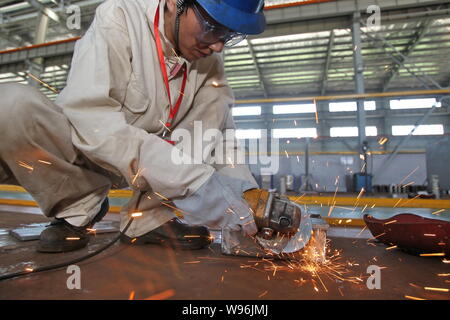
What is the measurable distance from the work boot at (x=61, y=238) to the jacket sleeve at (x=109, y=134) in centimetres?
43

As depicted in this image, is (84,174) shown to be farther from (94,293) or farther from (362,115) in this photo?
(362,115)

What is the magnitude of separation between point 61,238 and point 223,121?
3.16 ft

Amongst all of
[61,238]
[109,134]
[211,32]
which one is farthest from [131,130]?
[61,238]

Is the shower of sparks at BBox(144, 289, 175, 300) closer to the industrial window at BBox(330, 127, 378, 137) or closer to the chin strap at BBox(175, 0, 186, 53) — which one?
the chin strap at BBox(175, 0, 186, 53)

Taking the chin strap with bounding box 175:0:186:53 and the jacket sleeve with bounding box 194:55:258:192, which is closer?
the chin strap with bounding box 175:0:186:53

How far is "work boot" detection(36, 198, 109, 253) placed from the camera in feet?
3.81

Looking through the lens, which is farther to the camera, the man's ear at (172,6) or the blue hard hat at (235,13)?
the man's ear at (172,6)

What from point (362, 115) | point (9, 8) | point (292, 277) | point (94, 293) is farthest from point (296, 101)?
point (9, 8)

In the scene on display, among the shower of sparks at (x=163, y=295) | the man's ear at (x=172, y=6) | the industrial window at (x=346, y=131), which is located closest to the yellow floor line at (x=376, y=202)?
Result: the man's ear at (x=172, y=6)

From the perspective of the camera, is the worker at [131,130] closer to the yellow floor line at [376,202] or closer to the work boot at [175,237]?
the work boot at [175,237]

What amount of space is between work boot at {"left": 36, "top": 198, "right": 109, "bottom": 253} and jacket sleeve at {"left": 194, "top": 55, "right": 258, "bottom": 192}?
2.34 feet

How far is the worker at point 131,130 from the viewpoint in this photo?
92 centimetres

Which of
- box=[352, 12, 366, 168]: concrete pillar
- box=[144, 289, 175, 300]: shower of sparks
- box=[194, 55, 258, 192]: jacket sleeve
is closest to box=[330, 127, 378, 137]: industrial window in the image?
box=[352, 12, 366, 168]: concrete pillar

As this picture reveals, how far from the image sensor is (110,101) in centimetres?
100
